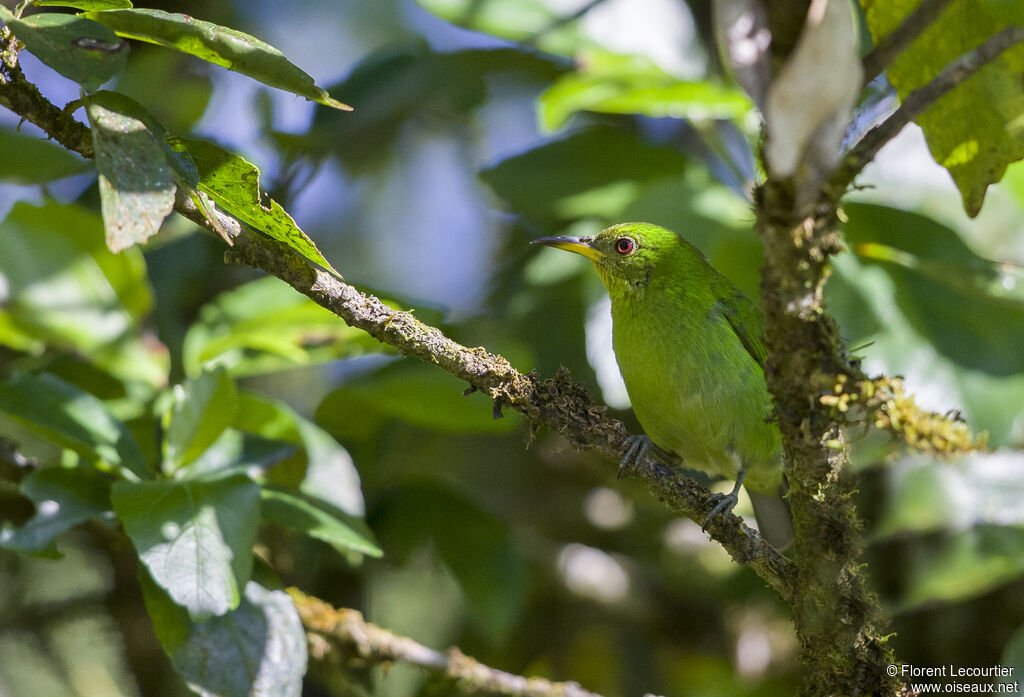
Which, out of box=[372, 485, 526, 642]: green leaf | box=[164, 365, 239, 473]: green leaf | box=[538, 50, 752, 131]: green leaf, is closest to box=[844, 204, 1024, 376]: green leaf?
box=[538, 50, 752, 131]: green leaf

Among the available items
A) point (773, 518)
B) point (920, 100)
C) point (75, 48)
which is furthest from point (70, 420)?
point (773, 518)

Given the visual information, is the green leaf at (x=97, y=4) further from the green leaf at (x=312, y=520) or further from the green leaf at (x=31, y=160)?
the green leaf at (x=31, y=160)

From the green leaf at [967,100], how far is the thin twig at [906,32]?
71 centimetres

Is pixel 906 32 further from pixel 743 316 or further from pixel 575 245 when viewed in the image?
pixel 575 245

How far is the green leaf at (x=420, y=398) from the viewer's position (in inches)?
118

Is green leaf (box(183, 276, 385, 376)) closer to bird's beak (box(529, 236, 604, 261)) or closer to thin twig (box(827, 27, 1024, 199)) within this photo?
bird's beak (box(529, 236, 604, 261))

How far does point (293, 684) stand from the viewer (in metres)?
2.31

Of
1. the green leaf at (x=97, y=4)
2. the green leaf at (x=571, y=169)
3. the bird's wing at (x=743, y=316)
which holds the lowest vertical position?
the green leaf at (x=97, y=4)

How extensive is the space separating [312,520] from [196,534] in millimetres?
416

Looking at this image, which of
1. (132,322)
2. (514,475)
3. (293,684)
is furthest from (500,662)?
(132,322)

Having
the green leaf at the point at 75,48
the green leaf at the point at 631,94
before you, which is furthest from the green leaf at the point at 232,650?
the green leaf at the point at 631,94

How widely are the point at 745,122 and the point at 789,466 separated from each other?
222 centimetres

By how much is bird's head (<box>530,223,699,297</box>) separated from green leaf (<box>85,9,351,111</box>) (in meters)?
1.90

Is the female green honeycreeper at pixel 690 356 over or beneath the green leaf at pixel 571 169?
beneath
